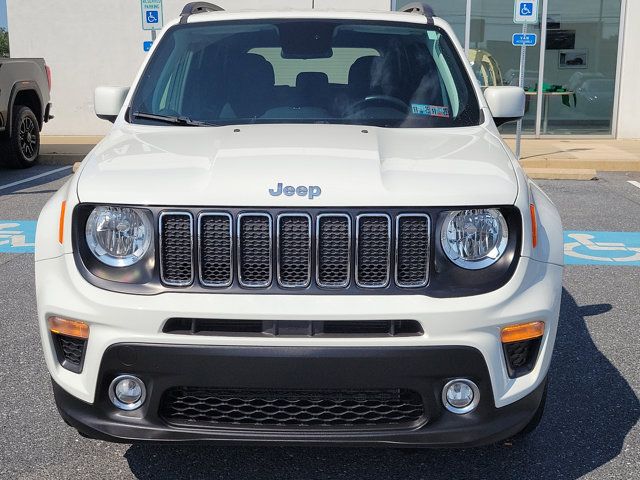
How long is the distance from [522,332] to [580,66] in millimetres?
14849

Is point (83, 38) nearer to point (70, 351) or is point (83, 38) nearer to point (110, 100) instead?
point (110, 100)

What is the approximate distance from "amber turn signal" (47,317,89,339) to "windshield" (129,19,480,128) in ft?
4.21

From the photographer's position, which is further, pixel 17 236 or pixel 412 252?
pixel 17 236

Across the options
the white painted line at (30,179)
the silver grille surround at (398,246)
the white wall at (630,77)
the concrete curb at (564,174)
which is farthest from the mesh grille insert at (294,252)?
the white wall at (630,77)

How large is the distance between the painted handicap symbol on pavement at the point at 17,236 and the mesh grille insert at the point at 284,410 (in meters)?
4.69

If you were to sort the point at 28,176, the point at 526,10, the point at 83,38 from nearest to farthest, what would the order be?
the point at 526,10, the point at 28,176, the point at 83,38

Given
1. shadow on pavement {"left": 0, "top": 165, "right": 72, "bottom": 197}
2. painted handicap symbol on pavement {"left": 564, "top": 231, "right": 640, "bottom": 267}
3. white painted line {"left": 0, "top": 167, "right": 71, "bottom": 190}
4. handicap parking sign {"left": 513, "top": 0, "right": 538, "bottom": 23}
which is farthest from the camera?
handicap parking sign {"left": 513, "top": 0, "right": 538, "bottom": 23}

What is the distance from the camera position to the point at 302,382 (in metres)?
2.70

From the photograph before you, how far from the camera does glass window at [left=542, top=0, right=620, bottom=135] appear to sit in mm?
16281

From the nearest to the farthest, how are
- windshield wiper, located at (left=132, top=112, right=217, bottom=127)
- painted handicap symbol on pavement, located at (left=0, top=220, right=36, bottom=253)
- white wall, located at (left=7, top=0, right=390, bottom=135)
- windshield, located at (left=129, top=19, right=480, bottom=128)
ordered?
1. windshield wiper, located at (left=132, top=112, right=217, bottom=127)
2. windshield, located at (left=129, top=19, right=480, bottom=128)
3. painted handicap symbol on pavement, located at (left=0, top=220, right=36, bottom=253)
4. white wall, located at (left=7, top=0, right=390, bottom=135)

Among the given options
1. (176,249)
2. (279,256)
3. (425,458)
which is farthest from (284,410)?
(425,458)

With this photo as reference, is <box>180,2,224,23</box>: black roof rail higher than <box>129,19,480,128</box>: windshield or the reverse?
higher

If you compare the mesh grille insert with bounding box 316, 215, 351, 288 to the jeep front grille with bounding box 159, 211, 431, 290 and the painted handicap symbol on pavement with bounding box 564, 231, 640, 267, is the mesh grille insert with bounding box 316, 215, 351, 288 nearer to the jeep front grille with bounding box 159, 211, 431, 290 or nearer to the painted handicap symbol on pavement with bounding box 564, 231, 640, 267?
the jeep front grille with bounding box 159, 211, 431, 290

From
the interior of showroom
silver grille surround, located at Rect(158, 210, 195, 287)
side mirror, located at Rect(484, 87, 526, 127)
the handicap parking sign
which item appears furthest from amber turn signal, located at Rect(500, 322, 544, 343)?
the interior of showroom
